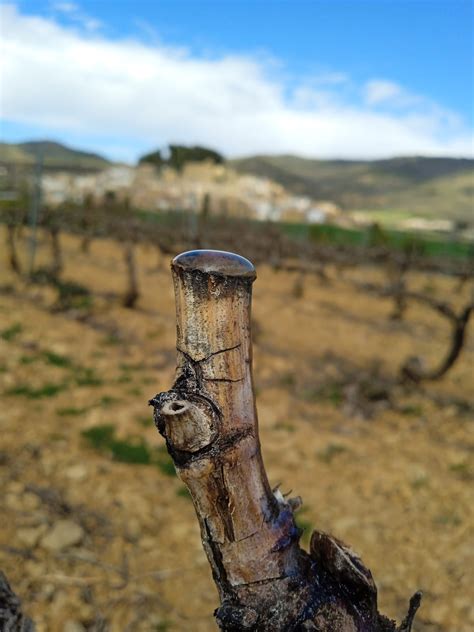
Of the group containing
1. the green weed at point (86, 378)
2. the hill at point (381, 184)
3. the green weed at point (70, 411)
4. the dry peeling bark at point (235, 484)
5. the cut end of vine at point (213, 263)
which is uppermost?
the hill at point (381, 184)

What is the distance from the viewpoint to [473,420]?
642 cm

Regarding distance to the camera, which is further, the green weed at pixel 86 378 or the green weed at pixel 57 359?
the green weed at pixel 57 359

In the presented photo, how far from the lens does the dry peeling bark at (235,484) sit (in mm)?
1013

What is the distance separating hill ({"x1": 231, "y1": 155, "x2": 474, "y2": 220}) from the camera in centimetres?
5738

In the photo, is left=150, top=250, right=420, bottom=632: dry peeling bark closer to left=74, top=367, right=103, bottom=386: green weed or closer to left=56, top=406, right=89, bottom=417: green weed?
left=56, top=406, right=89, bottom=417: green weed

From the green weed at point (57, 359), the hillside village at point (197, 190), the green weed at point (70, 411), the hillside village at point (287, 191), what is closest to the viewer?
the green weed at point (70, 411)

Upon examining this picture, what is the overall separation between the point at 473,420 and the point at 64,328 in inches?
252

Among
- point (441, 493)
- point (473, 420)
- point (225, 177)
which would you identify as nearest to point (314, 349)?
point (473, 420)

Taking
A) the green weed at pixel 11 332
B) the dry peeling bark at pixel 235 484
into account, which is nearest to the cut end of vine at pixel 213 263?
the dry peeling bark at pixel 235 484

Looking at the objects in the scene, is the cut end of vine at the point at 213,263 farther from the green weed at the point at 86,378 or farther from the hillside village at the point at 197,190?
the hillside village at the point at 197,190

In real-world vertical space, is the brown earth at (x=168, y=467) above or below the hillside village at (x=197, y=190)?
below

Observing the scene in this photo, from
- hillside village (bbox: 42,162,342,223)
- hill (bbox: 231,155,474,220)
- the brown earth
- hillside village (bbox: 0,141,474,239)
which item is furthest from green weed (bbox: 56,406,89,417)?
hill (bbox: 231,155,474,220)

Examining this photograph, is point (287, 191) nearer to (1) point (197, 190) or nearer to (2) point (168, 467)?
(1) point (197, 190)

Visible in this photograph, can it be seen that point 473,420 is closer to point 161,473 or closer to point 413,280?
point 161,473
